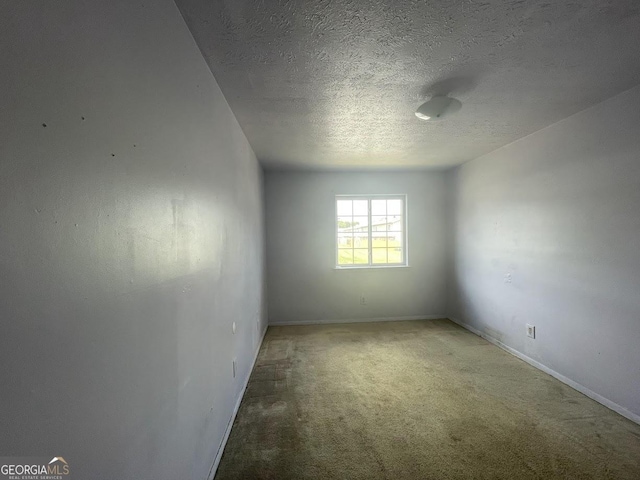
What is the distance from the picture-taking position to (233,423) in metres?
2.13

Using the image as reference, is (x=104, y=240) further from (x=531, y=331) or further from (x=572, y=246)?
(x=531, y=331)

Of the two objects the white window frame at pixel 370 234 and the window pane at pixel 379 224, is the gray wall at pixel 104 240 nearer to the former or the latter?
the white window frame at pixel 370 234

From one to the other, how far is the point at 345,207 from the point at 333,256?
0.83 m

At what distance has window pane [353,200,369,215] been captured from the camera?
4766 mm

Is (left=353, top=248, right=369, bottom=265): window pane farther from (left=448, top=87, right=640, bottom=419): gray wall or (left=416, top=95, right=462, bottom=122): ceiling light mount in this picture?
(left=416, top=95, right=462, bottom=122): ceiling light mount

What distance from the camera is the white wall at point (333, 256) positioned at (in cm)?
452

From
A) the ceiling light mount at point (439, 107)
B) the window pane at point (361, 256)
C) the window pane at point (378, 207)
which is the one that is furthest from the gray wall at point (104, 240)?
the window pane at point (378, 207)

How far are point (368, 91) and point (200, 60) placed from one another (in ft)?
3.52

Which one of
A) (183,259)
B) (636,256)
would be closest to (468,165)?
(636,256)

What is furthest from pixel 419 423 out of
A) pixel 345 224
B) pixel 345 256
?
pixel 345 224

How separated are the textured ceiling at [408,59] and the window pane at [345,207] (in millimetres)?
1972

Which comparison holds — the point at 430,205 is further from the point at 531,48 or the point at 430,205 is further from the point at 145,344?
the point at 145,344

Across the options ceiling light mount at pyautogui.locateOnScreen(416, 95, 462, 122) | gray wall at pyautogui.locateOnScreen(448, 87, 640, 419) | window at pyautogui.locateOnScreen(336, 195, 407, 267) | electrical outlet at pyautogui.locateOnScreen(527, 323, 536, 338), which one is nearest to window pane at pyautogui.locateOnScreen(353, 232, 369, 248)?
window at pyautogui.locateOnScreen(336, 195, 407, 267)

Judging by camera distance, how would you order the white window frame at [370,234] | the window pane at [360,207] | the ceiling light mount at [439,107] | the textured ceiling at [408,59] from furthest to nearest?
1. the window pane at [360,207]
2. the white window frame at [370,234]
3. the ceiling light mount at [439,107]
4. the textured ceiling at [408,59]
